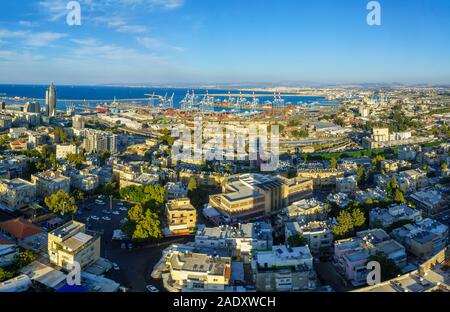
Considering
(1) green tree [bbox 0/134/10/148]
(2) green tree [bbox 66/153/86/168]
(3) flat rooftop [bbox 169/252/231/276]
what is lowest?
(3) flat rooftop [bbox 169/252/231/276]

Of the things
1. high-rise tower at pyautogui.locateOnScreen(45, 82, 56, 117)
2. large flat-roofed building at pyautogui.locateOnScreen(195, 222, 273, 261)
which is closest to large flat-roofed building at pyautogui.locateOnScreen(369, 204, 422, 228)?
large flat-roofed building at pyautogui.locateOnScreen(195, 222, 273, 261)

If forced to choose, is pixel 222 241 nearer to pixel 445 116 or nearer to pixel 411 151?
pixel 411 151

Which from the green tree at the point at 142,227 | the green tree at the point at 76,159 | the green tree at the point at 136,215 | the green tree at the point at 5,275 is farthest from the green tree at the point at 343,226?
the green tree at the point at 76,159

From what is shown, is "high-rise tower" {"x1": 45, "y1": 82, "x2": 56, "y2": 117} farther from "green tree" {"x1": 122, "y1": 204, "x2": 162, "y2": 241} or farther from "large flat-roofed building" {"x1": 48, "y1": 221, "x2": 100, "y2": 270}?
"large flat-roofed building" {"x1": 48, "y1": 221, "x2": 100, "y2": 270}

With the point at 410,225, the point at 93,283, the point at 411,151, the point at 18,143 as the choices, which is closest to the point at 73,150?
the point at 18,143

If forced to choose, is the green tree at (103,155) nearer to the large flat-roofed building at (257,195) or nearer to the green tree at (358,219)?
the large flat-roofed building at (257,195)
